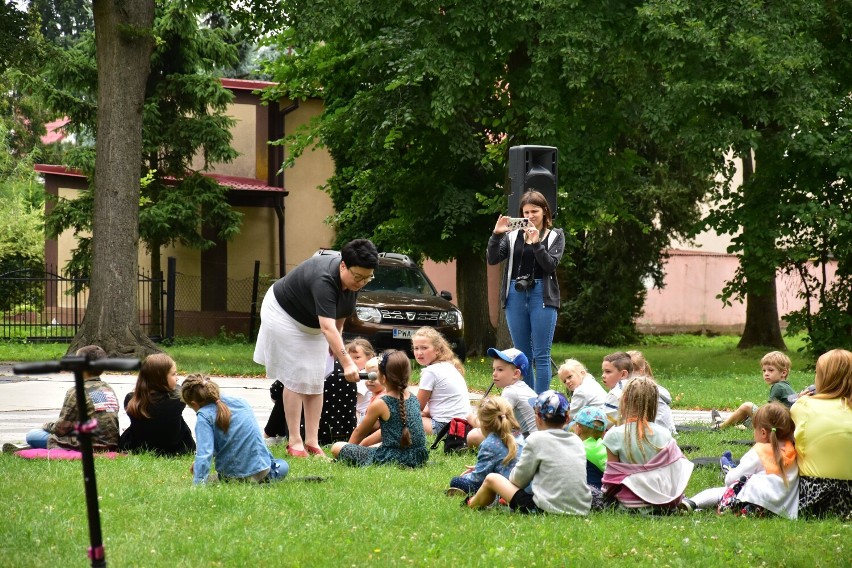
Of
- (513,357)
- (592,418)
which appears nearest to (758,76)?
(513,357)

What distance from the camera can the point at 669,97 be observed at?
67.7 ft

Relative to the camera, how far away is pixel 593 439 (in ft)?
26.5

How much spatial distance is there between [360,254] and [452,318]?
1273cm

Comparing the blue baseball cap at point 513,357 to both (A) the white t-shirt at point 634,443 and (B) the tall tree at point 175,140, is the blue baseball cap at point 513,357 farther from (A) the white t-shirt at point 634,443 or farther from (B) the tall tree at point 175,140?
(B) the tall tree at point 175,140

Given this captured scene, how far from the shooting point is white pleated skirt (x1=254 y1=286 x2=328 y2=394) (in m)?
9.30

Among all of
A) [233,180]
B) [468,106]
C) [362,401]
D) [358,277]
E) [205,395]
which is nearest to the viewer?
[205,395]

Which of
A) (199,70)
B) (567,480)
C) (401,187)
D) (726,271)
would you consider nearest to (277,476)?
(567,480)

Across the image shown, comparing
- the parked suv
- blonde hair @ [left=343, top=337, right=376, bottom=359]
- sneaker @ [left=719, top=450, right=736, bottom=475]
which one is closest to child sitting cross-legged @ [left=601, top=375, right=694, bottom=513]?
sneaker @ [left=719, top=450, right=736, bottom=475]

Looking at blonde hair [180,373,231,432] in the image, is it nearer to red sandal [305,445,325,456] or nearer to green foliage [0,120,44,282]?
red sandal [305,445,325,456]

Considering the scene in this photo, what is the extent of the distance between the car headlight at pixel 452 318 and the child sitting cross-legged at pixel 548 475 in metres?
13.9

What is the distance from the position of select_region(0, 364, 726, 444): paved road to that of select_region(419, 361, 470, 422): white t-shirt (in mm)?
2836

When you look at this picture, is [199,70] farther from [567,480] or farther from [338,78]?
[567,480]

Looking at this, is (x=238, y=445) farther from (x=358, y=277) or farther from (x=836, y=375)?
(x=836, y=375)

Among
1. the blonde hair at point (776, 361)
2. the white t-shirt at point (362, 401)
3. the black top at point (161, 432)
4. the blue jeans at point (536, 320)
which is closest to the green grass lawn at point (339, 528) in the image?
the black top at point (161, 432)
